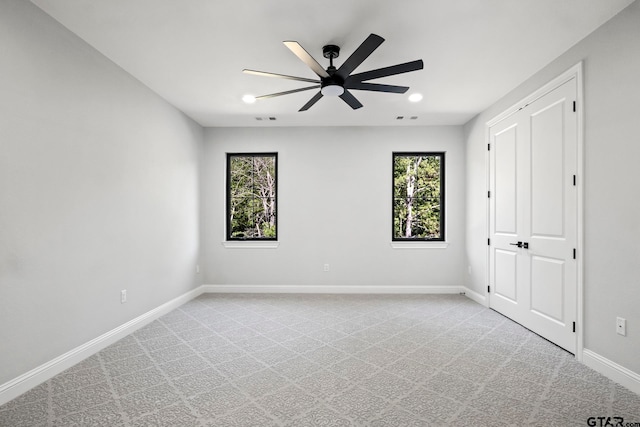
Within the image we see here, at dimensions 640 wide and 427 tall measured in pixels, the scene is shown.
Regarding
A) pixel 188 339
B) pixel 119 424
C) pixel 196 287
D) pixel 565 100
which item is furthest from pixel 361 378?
pixel 196 287

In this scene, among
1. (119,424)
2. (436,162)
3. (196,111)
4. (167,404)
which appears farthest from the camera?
(436,162)

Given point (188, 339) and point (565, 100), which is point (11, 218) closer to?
point (188, 339)

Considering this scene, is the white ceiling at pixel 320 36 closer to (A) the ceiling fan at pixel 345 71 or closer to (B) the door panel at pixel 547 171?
(A) the ceiling fan at pixel 345 71

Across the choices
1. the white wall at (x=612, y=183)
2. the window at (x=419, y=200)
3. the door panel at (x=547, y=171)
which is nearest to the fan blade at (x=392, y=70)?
the white wall at (x=612, y=183)

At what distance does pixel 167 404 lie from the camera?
1.99 meters

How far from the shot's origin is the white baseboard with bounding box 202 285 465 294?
4953 mm

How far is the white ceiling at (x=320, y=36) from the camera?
7.30 feet

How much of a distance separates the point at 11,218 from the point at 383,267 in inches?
171

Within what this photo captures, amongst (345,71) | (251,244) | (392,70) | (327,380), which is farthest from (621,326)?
(251,244)

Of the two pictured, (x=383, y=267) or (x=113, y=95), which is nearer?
(x=113, y=95)

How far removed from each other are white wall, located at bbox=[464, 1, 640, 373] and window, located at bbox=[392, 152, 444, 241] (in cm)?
247

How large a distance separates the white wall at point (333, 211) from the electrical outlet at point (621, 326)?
2.71m

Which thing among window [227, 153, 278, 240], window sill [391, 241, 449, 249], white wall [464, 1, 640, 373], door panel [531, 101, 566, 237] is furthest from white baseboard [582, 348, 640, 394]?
window [227, 153, 278, 240]

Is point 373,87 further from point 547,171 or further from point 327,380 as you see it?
point 327,380
